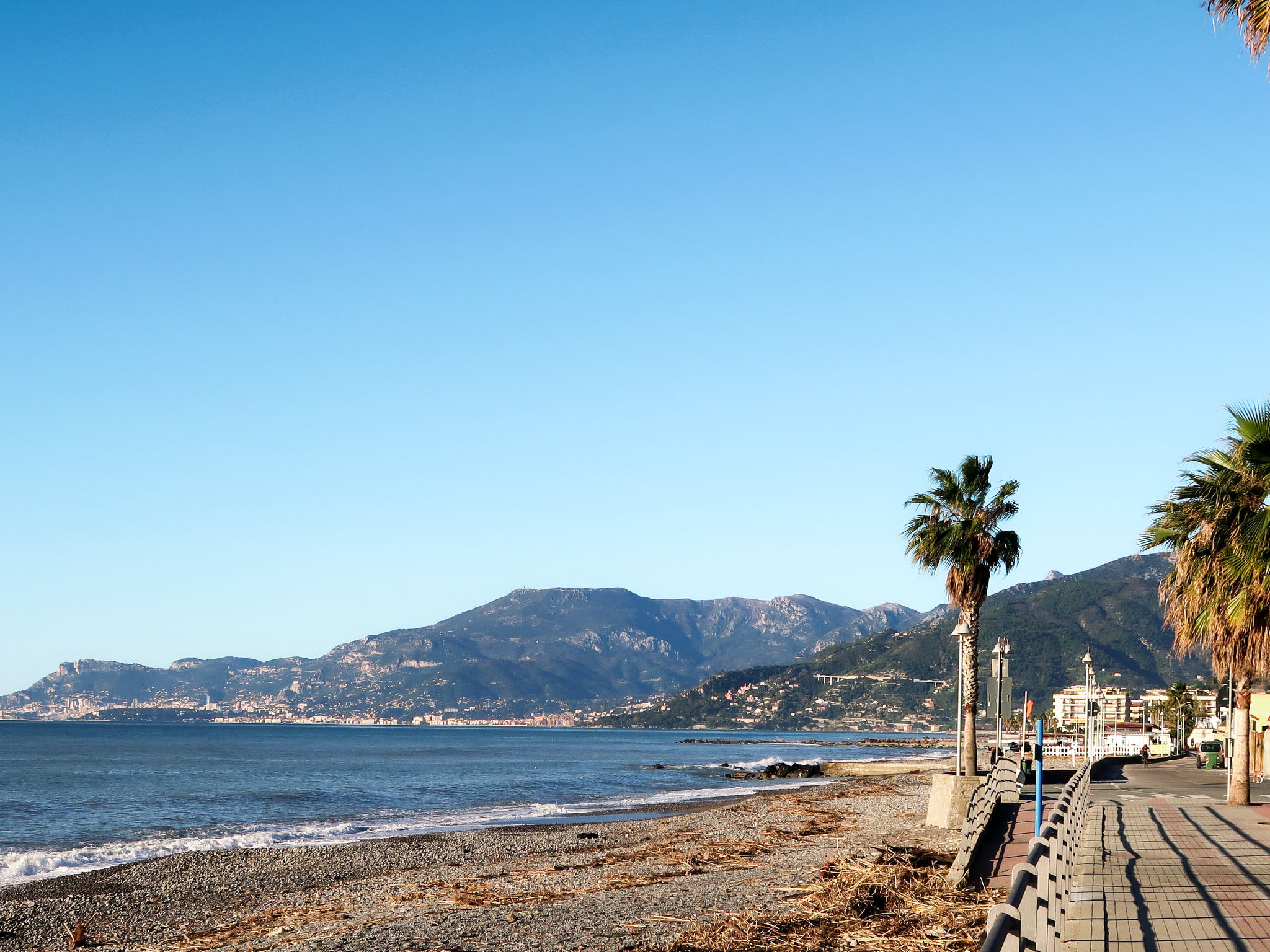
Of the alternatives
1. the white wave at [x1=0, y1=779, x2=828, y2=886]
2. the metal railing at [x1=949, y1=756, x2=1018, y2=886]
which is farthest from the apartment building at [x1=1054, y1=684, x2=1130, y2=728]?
the metal railing at [x1=949, y1=756, x2=1018, y2=886]

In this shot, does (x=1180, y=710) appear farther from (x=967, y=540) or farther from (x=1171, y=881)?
(x=1171, y=881)

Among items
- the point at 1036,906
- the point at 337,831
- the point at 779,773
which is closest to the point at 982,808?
the point at 1036,906

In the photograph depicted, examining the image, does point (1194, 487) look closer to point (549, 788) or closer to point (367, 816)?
point (367, 816)

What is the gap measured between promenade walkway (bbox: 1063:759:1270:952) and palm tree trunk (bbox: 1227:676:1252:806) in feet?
2.72

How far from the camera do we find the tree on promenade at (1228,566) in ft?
47.1

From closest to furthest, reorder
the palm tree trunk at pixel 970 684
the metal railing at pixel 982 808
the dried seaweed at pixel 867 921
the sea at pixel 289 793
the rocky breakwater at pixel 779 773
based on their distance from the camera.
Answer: the dried seaweed at pixel 867 921 < the metal railing at pixel 982 808 < the palm tree trunk at pixel 970 684 < the sea at pixel 289 793 < the rocky breakwater at pixel 779 773

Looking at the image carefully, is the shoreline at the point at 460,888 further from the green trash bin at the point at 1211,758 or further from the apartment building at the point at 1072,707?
the apartment building at the point at 1072,707

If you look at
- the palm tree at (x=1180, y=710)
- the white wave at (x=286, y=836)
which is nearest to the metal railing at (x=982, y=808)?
the white wave at (x=286, y=836)

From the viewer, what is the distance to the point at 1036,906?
5191mm

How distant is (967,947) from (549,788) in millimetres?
49601

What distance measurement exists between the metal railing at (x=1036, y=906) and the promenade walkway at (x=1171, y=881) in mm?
437

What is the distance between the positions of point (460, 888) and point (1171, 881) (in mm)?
10949

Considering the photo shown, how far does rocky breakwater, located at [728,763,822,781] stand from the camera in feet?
236

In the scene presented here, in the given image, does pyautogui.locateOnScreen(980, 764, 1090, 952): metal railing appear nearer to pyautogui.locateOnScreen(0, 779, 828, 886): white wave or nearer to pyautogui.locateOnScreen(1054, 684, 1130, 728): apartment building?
pyautogui.locateOnScreen(0, 779, 828, 886): white wave
